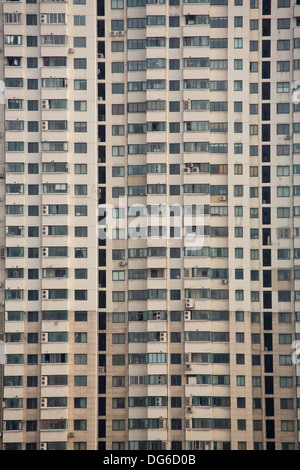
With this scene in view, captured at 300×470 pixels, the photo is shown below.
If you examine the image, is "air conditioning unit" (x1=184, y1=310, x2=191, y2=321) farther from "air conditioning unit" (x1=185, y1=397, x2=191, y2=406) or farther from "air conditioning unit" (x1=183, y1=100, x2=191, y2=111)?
"air conditioning unit" (x1=183, y1=100, x2=191, y2=111)

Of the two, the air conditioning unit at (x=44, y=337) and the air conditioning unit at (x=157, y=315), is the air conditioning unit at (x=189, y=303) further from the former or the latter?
the air conditioning unit at (x=44, y=337)

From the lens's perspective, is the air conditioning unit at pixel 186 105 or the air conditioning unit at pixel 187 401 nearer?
the air conditioning unit at pixel 187 401

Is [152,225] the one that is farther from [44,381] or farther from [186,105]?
[44,381]

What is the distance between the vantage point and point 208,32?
6209 centimetres

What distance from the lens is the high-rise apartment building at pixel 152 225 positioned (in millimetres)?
60938

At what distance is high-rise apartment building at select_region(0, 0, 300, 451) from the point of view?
200 ft

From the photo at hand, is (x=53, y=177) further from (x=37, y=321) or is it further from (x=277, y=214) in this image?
(x=277, y=214)

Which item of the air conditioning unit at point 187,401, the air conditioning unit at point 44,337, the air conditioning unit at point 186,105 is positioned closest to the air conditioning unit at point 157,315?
the air conditioning unit at point 187,401

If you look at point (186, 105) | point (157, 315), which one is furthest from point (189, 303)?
point (186, 105)

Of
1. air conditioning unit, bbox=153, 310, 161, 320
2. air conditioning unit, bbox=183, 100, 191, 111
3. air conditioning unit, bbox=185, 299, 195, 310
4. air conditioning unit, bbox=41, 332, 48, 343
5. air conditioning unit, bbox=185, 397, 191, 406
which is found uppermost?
air conditioning unit, bbox=183, 100, 191, 111

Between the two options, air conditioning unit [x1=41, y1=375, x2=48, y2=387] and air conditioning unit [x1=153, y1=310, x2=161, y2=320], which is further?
air conditioning unit [x1=153, y1=310, x2=161, y2=320]

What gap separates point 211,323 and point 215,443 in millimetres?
8435

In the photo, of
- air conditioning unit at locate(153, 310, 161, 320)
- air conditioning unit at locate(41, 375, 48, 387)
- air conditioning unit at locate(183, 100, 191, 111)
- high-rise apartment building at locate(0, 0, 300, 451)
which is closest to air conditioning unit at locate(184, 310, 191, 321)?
high-rise apartment building at locate(0, 0, 300, 451)

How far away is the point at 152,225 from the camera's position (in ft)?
203
